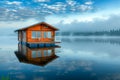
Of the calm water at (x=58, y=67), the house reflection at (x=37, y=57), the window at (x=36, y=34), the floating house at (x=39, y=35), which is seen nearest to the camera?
the calm water at (x=58, y=67)

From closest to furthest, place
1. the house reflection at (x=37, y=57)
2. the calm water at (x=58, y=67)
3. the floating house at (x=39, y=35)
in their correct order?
the calm water at (x=58, y=67)
the house reflection at (x=37, y=57)
the floating house at (x=39, y=35)

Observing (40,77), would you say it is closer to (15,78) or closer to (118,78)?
(15,78)

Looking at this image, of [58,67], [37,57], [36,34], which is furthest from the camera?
[36,34]

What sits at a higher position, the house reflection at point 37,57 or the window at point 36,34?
the window at point 36,34

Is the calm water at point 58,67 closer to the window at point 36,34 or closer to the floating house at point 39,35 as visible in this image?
the floating house at point 39,35

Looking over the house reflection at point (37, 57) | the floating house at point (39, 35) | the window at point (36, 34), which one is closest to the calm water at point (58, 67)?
the house reflection at point (37, 57)

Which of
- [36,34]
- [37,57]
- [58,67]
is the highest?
[36,34]

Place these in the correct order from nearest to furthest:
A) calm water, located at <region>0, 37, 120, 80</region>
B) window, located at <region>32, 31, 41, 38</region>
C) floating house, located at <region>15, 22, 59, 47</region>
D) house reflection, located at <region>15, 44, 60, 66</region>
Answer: calm water, located at <region>0, 37, 120, 80</region> → house reflection, located at <region>15, 44, 60, 66</region> → floating house, located at <region>15, 22, 59, 47</region> → window, located at <region>32, 31, 41, 38</region>

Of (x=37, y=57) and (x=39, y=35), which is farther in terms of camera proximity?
(x=39, y=35)

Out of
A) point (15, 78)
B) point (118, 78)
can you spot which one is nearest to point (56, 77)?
point (15, 78)

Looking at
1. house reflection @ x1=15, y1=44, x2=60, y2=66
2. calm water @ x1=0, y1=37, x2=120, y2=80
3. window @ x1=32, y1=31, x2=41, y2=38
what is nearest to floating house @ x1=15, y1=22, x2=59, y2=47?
window @ x1=32, y1=31, x2=41, y2=38

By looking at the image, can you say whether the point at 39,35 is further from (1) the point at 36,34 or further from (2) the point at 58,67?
(2) the point at 58,67

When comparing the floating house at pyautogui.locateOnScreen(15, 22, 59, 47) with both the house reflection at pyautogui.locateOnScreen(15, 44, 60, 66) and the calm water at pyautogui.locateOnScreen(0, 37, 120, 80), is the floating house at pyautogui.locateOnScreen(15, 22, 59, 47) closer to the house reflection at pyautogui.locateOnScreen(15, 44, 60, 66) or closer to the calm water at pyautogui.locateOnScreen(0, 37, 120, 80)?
the house reflection at pyautogui.locateOnScreen(15, 44, 60, 66)

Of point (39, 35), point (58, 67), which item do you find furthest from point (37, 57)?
point (39, 35)
